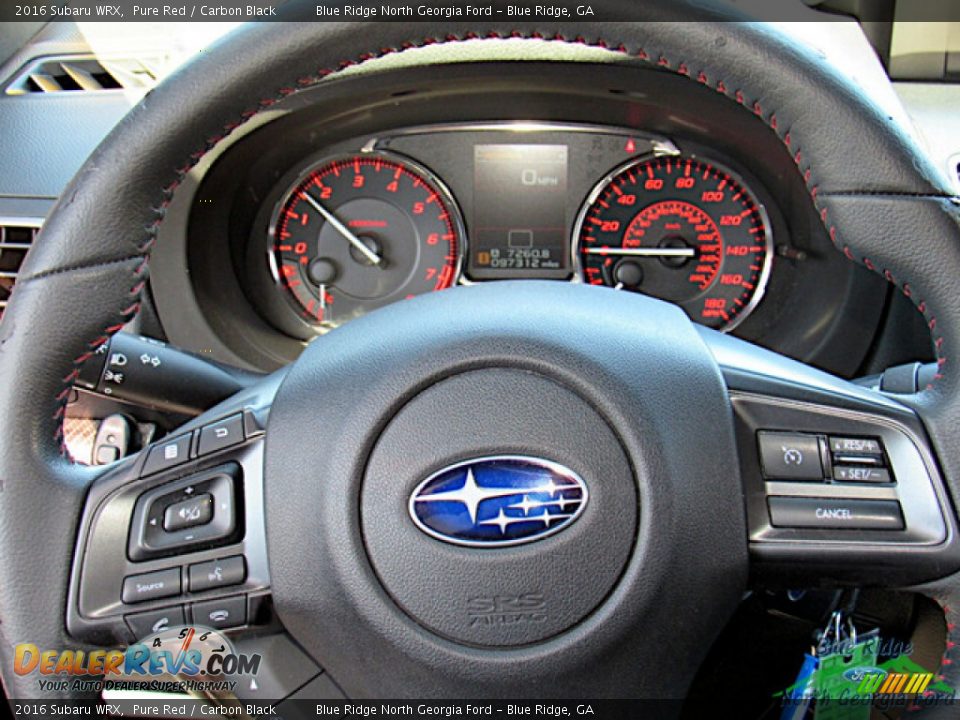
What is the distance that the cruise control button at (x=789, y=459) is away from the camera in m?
1.04

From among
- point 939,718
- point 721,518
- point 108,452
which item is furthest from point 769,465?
point 108,452

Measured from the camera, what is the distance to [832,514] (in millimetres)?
1029

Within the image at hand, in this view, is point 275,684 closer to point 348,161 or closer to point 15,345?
point 15,345

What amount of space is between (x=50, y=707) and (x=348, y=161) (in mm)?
1847

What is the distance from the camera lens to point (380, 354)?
106 centimetres

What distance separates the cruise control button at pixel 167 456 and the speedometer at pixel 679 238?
1738 mm

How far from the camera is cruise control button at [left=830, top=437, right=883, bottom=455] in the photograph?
1053mm

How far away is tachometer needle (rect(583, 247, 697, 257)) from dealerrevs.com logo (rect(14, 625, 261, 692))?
1.83m

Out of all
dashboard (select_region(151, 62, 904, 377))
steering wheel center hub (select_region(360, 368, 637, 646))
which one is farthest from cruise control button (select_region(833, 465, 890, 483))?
dashboard (select_region(151, 62, 904, 377))

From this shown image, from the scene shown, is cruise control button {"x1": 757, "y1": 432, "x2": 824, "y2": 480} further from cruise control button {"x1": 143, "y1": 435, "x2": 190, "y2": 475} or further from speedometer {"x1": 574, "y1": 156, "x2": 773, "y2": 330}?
speedometer {"x1": 574, "y1": 156, "x2": 773, "y2": 330}

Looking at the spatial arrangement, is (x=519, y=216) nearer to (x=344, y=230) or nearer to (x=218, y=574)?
(x=344, y=230)

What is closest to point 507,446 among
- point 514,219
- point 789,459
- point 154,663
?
point 789,459

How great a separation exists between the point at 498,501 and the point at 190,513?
0.31 meters

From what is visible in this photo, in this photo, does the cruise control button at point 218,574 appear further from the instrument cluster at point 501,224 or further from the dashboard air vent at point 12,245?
the instrument cluster at point 501,224
